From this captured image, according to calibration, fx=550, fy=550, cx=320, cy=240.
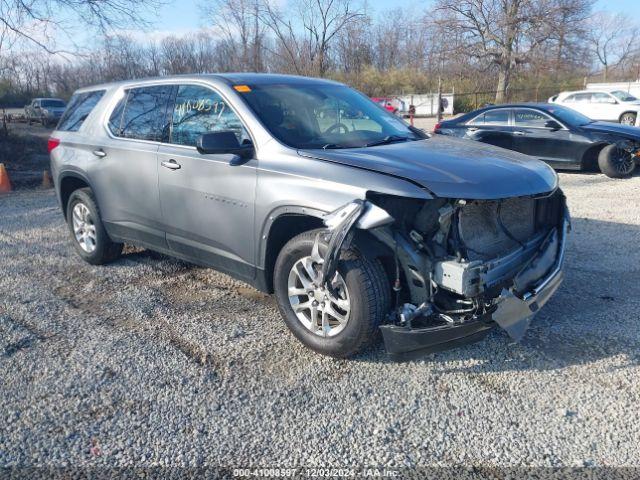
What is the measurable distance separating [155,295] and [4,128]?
15.0 meters

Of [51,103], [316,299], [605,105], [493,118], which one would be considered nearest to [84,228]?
[316,299]

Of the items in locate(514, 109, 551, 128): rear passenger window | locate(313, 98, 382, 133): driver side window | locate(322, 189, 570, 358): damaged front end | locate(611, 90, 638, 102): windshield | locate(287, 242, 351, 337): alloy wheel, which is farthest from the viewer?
locate(611, 90, 638, 102): windshield

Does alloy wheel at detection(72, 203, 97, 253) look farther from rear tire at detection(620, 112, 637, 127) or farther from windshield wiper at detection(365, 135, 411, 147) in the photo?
rear tire at detection(620, 112, 637, 127)

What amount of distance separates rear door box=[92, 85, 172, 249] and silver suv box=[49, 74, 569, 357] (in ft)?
0.06

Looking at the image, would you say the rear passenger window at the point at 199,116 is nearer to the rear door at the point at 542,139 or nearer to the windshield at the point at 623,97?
the rear door at the point at 542,139

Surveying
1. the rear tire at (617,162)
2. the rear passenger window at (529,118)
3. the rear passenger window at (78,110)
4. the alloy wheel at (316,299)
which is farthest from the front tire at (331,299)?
the rear passenger window at (529,118)

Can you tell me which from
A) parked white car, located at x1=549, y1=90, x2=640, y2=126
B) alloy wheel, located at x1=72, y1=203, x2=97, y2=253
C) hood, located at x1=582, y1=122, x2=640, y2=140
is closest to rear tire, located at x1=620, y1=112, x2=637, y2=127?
parked white car, located at x1=549, y1=90, x2=640, y2=126

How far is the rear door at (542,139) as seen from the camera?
423 inches

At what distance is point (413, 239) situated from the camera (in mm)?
3307

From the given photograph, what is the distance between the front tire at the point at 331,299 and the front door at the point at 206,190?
0.42 metres

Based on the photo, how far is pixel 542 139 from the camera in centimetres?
1101

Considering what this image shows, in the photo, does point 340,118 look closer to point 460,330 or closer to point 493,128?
point 460,330

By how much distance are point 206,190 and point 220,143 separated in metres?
0.57

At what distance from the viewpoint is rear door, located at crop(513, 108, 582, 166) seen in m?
10.8
